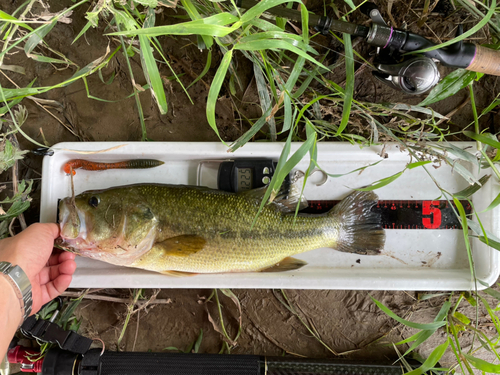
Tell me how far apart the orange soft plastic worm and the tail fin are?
104 centimetres

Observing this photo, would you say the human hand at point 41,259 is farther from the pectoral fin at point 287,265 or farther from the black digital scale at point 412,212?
the black digital scale at point 412,212

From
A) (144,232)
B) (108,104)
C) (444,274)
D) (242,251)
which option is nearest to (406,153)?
(444,274)

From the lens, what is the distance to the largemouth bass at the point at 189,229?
5.28ft

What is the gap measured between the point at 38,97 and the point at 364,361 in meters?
2.55

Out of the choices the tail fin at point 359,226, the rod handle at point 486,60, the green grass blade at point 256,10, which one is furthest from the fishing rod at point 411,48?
the tail fin at point 359,226

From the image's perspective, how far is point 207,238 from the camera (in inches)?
65.7

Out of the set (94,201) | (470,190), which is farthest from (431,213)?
(94,201)

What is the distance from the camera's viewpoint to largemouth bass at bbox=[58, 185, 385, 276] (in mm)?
1608

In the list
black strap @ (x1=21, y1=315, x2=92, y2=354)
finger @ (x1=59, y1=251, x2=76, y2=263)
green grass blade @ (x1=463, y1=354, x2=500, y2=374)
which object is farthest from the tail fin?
black strap @ (x1=21, y1=315, x2=92, y2=354)

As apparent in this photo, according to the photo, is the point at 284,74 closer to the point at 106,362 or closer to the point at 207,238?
the point at 207,238

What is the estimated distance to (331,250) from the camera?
190cm

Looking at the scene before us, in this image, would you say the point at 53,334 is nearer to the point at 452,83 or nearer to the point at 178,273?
the point at 178,273

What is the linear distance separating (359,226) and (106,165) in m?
1.45

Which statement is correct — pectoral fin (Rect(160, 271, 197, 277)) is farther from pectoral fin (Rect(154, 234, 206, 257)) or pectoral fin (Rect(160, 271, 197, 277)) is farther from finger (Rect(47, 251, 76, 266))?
finger (Rect(47, 251, 76, 266))
